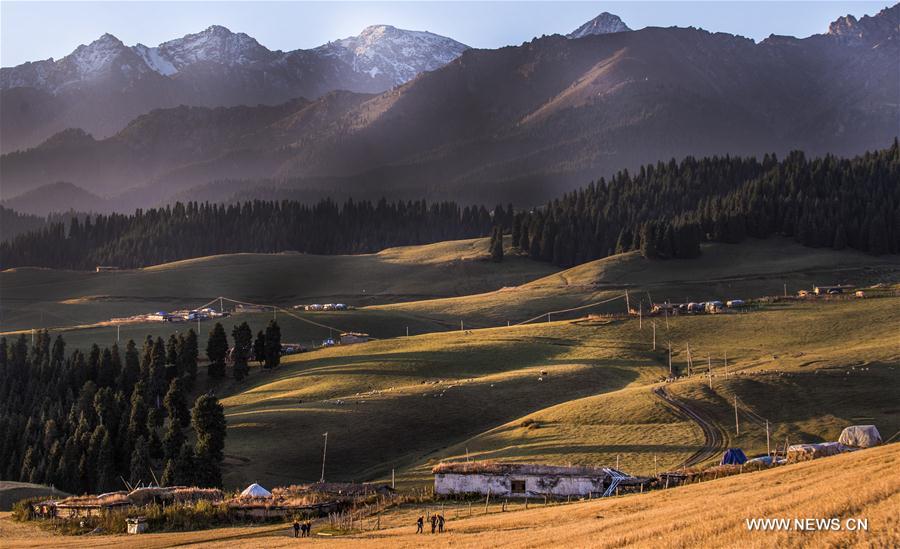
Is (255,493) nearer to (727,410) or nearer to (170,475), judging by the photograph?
(170,475)

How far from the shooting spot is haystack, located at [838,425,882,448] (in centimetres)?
8750

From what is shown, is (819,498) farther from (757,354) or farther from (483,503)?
(757,354)

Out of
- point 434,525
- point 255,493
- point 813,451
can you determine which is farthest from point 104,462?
point 813,451

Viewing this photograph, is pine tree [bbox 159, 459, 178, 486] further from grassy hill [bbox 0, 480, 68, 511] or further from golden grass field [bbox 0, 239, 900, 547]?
grassy hill [bbox 0, 480, 68, 511]

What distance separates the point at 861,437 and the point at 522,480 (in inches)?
1106

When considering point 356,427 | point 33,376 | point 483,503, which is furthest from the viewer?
point 33,376

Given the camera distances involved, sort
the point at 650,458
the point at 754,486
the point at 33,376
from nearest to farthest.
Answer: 1. the point at 754,486
2. the point at 650,458
3. the point at 33,376

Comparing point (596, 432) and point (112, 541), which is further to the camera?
point (596, 432)

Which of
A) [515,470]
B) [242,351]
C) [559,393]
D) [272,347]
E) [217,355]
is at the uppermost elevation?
[272,347]

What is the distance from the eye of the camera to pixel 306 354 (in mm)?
162125

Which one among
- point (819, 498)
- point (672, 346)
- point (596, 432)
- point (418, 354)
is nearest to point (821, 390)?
point (596, 432)

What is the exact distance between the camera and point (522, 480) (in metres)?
77.8

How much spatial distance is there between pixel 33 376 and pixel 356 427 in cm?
6355

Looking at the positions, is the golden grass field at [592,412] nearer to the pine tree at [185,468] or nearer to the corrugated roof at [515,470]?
the pine tree at [185,468]
